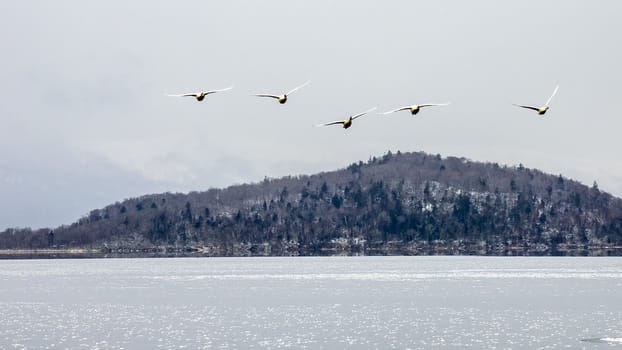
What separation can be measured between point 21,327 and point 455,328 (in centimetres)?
7151

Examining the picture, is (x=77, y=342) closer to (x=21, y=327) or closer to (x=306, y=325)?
(x=21, y=327)

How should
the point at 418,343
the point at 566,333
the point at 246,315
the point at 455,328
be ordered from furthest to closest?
the point at 246,315
the point at 455,328
the point at 566,333
the point at 418,343

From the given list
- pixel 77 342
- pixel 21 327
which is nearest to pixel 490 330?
pixel 77 342

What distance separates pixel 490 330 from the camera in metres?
153

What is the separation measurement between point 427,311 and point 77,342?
73.2m

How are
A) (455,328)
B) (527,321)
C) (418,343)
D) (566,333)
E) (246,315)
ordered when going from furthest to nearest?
(246,315) → (527,321) → (455,328) → (566,333) → (418,343)

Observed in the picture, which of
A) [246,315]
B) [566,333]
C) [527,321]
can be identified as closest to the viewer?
[566,333]

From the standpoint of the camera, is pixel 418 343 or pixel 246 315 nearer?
pixel 418 343

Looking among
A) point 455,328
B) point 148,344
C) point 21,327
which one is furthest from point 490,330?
point 21,327

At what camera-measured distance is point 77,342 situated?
143250 millimetres

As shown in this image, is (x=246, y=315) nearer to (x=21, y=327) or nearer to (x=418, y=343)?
(x=21, y=327)

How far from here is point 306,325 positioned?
6398 inches

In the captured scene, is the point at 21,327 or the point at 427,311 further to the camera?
the point at 427,311

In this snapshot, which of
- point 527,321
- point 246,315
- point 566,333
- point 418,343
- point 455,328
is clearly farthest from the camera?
point 246,315
